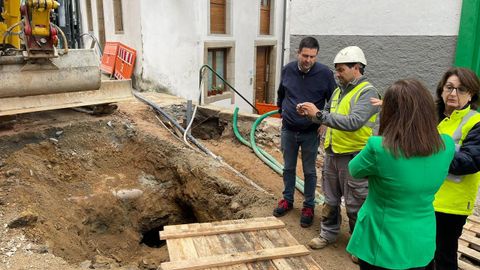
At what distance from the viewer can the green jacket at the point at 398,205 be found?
1.96 metres

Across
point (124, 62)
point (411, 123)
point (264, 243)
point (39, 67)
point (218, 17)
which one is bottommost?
point (264, 243)

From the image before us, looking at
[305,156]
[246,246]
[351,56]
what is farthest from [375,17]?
[246,246]

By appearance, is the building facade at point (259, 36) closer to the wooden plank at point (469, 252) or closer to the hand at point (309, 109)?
the wooden plank at point (469, 252)

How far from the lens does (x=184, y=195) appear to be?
18.9ft

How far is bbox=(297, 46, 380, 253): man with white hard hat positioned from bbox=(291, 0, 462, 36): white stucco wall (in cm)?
314

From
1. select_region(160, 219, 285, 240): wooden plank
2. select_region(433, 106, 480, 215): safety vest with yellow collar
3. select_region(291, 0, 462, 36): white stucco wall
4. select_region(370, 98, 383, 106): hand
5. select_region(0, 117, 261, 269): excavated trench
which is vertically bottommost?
select_region(0, 117, 261, 269): excavated trench

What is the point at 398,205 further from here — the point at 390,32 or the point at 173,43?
the point at 173,43

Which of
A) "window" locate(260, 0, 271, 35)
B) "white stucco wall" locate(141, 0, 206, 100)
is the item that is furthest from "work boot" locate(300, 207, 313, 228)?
"window" locate(260, 0, 271, 35)

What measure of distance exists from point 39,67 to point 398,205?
5.20 meters

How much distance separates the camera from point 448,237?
2.68m

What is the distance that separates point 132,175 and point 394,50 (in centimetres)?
449

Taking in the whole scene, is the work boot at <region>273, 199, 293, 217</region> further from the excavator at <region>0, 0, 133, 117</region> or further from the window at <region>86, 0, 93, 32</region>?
the window at <region>86, 0, 93, 32</region>

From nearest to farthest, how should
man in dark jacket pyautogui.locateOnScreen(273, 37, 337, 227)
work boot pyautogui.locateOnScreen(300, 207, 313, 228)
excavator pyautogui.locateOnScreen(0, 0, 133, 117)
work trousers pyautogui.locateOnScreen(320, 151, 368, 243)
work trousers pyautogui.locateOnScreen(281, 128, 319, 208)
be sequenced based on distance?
work trousers pyautogui.locateOnScreen(320, 151, 368, 243), man in dark jacket pyautogui.locateOnScreen(273, 37, 337, 227), work trousers pyautogui.locateOnScreen(281, 128, 319, 208), work boot pyautogui.locateOnScreen(300, 207, 313, 228), excavator pyautogui.locateOnScreen(0, 0, 133, 117)

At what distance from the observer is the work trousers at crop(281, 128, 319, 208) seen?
3934 millimetres
